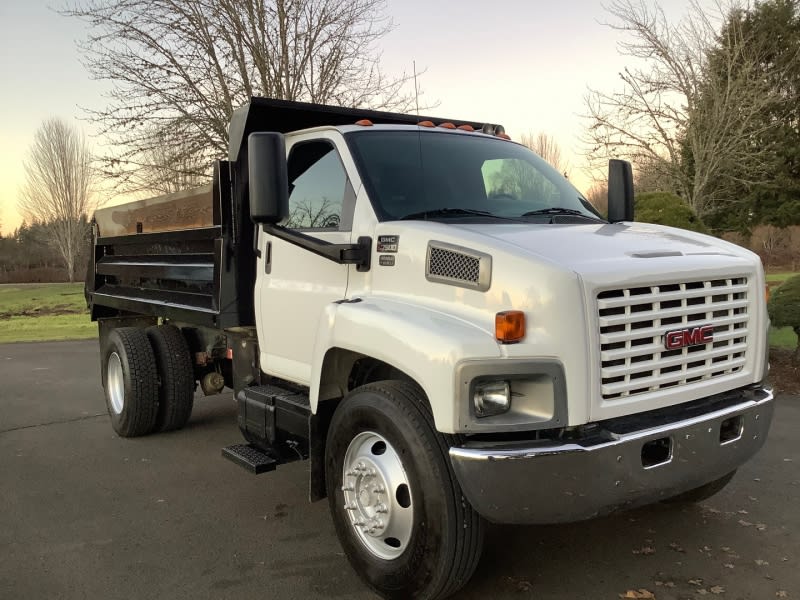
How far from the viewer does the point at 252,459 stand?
4445 mm

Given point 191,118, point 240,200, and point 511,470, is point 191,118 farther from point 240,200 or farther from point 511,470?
point 511,470

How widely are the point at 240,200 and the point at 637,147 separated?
45.5ft

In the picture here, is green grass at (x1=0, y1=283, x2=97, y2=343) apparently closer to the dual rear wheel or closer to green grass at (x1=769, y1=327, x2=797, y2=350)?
the dual rear wheel

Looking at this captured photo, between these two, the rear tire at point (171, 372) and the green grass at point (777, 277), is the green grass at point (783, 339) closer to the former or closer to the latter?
the green grass at point (777, 277)

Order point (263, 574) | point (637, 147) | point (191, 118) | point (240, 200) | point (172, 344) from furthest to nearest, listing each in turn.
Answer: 1. point (637, 147)
2. point (191, 118)
3. point (172, 344)
4. point (240, 200)
5. point (263, 574)

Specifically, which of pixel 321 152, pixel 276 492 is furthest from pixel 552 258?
pixel 276 492

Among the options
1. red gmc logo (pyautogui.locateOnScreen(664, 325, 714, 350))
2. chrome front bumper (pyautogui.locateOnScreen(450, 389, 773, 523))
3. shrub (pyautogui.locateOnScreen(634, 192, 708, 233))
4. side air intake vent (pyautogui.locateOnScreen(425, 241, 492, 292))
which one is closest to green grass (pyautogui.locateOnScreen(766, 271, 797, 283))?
shrub (pyautogui.locateOnScreen(634, 192, 708, 233))

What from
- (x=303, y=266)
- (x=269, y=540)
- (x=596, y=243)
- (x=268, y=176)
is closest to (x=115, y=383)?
(x=269, y=540)

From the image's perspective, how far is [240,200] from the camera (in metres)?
5.02

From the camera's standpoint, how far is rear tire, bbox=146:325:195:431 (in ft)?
21.4

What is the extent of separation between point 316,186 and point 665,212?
8.71 m

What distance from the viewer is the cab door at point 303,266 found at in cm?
417

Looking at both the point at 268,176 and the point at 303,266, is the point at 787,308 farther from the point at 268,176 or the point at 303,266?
the point at 268,176

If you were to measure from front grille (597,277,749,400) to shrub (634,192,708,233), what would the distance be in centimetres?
828
